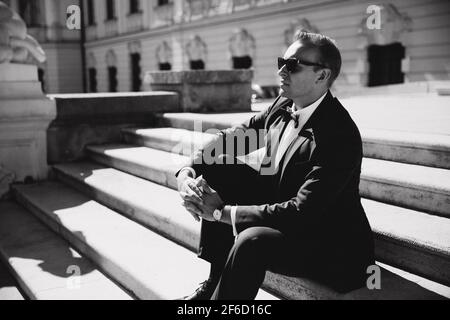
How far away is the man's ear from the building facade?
757 centimetres

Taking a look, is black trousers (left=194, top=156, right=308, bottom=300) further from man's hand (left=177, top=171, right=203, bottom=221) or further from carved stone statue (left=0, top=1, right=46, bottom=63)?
carved stone statue (left=0, top=1, right=46, bottom=63)

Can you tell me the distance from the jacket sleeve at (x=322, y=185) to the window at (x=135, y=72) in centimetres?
2552

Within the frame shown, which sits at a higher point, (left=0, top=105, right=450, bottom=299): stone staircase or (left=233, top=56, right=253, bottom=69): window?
(left=233, top=56, right=253, bottom=69): window

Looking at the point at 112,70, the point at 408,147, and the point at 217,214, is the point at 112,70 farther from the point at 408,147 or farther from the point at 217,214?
the point at 217,214

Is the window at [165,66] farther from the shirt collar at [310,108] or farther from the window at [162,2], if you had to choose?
the shirt collar at [310,108]

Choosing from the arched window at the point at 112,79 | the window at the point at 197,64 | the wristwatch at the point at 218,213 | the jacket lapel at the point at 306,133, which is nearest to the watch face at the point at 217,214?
the wristwatch at the point at 218,213

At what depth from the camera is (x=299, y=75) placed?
245 centimetres

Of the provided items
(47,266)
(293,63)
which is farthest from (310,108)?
(47,266)

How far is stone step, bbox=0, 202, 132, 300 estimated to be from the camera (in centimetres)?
322

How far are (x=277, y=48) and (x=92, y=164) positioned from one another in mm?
12525

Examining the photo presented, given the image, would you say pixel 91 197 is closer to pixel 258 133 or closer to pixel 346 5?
pixel 258 133

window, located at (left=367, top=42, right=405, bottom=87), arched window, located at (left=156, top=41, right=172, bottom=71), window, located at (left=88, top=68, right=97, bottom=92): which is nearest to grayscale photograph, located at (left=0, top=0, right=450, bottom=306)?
window, located at (left=367, top=42, right=405, bottom=87)

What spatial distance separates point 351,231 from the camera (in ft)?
7.45
